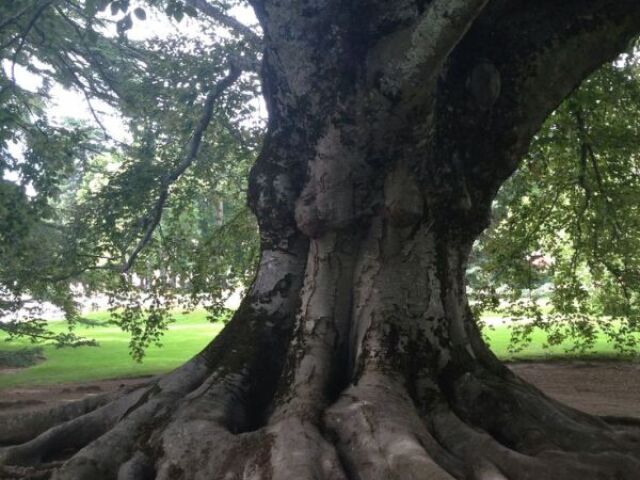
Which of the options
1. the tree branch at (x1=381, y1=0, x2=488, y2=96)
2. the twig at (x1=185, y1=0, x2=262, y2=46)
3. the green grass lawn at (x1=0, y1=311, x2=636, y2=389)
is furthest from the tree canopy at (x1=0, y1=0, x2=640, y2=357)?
the tree branch at (x1=381, y1=0, x2=488, y2=96)

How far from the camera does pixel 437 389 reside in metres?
4.90

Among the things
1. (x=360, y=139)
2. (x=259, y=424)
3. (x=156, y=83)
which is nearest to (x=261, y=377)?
(x=259, y=424)

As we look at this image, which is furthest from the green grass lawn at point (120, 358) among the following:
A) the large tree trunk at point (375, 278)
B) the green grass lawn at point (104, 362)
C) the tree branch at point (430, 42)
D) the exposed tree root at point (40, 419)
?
the tree branch at point (430, 42)

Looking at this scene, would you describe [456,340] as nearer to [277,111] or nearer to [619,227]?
[277,111]

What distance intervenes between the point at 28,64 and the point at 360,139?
1763 centimetres

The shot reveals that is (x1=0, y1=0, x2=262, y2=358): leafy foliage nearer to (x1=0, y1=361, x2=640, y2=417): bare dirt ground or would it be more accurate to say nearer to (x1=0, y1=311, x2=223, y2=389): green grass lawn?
(x1=0, y1=361, x2=640, y2=417): bare dirt ground

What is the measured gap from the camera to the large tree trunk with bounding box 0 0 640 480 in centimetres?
429

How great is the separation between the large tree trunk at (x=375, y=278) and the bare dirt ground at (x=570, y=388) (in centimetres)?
488

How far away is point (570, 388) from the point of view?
11.9 meters

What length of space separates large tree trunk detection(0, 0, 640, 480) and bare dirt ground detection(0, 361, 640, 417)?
192 inches

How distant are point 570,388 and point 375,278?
8.20 m

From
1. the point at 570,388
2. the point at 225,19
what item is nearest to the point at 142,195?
the point at 225,19

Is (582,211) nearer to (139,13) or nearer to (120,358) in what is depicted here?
(139,13)

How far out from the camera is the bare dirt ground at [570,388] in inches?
404
